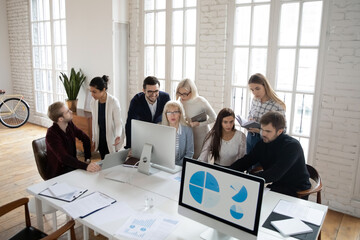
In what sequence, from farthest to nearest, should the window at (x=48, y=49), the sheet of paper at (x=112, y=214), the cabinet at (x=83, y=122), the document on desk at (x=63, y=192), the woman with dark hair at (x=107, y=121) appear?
1. the window at (x=48, y=49)
2. the cabinet at (x=83, y=122)
3. the woman with dark hair at (x=107, y=121)
4. the document on desk at (x=63, y=192)
5. the sheet of paper at (x=112, y=214)

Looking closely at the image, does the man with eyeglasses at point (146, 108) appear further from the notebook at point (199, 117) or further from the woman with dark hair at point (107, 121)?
the notebook at point (199, 117)

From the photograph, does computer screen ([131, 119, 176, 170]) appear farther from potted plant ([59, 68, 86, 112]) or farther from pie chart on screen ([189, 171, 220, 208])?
potted plant ([59, 68, 86, 112])

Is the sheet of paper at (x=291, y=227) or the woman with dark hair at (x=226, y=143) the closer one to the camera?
the sheet of paper at (x=291, y=227)

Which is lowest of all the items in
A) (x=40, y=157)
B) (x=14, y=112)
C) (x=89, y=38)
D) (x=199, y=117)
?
(x=14, y=112)

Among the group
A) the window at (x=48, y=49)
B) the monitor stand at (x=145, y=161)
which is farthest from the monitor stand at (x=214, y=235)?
the window at (x=48, y=49)

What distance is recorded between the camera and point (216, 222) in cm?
179

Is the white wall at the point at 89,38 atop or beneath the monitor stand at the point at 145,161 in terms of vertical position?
atop

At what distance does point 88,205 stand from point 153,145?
749 millimetres

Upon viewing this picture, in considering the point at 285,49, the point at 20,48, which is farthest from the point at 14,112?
the point at 285,49

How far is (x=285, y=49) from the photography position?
384cm

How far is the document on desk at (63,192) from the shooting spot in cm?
229

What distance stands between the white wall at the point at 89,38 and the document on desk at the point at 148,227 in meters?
3.73

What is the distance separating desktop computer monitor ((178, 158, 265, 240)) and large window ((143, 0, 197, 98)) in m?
2.99

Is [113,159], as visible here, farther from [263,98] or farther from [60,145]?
[263,98]
